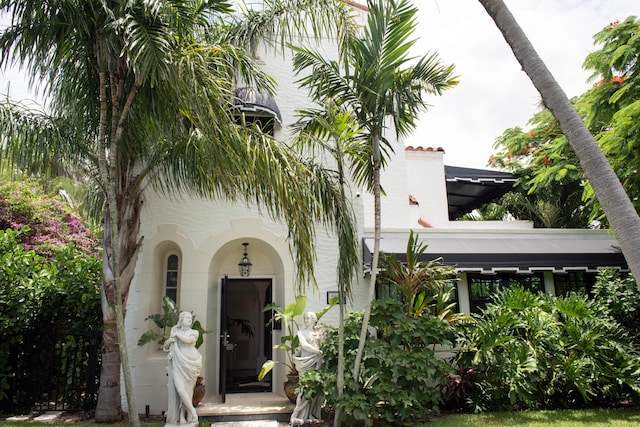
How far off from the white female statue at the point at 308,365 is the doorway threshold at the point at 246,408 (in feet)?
1.76

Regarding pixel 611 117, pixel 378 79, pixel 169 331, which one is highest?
pixel 611 117

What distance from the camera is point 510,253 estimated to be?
10.9 meters

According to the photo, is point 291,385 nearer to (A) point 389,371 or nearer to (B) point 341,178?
(A) point 389,371

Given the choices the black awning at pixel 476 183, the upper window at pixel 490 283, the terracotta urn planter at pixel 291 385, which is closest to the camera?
the terracotta urn planter at pixel 291 385

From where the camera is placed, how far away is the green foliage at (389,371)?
790cm

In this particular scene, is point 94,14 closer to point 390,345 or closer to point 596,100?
A: point 390,345

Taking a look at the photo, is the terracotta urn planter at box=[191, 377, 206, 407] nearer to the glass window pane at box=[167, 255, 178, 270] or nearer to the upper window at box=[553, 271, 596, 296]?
the glass window pane at box=[167, 255, 178, 270]

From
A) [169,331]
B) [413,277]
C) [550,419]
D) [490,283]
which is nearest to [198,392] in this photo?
[169,331]

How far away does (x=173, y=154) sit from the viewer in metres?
8.22

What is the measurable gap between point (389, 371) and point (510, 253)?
452 cm

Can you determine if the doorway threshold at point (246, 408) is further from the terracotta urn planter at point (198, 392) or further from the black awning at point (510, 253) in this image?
the black awning at point (510, 253)

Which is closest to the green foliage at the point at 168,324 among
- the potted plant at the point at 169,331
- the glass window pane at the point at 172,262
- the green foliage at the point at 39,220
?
the potted plant at the point at 169,331

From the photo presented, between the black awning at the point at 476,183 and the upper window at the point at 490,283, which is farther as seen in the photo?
the black awning at the point at 476,183

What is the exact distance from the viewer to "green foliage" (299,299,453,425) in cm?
790
